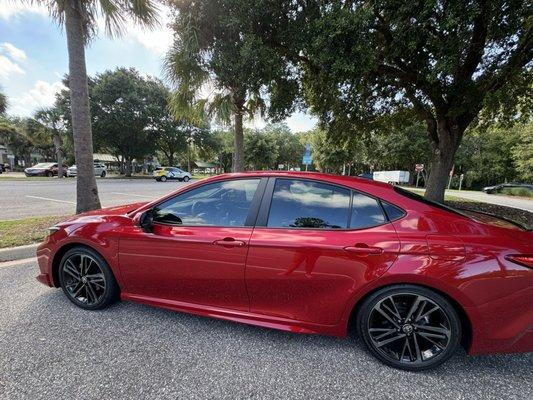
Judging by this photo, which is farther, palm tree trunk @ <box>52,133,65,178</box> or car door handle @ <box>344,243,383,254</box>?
palm tree trunk @ <box>52,133,65,178</box>

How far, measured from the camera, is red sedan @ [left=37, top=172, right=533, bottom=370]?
77.6 inches

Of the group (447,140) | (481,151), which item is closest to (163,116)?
(447,140)

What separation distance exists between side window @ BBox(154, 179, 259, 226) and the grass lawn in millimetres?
3641

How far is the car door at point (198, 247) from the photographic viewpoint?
2379 millimetres

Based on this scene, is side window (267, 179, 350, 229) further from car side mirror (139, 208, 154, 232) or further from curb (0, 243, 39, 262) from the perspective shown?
curb (0, 243, 39, 262)

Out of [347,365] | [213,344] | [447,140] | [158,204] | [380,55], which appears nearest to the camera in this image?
[347,365]

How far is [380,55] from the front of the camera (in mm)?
6656

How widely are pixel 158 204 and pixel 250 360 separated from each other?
160 cm

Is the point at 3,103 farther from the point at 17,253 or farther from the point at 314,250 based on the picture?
the point at 314,250

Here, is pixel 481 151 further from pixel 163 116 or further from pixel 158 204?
pixel 158 204

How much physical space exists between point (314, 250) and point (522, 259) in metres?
1.42

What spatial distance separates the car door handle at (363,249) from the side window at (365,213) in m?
0.16

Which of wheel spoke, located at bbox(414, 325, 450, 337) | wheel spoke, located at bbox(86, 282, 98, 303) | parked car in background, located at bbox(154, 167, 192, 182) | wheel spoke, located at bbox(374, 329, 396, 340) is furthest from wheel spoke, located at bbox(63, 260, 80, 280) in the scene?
parked car in background, located at bbox(154, 167, 192, 182)

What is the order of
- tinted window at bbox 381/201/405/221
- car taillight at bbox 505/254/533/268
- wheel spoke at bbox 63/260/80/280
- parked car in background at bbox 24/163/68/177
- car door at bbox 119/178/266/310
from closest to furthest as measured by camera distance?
car taillight at bbox 505/254/533/268 → tinted window at bbox 381/201/405/221 → car door at bbox 119/178/266/310 → wheel spoke at bbox 63/260/80/280 → parked car in background at bbox 24/163/68/177
